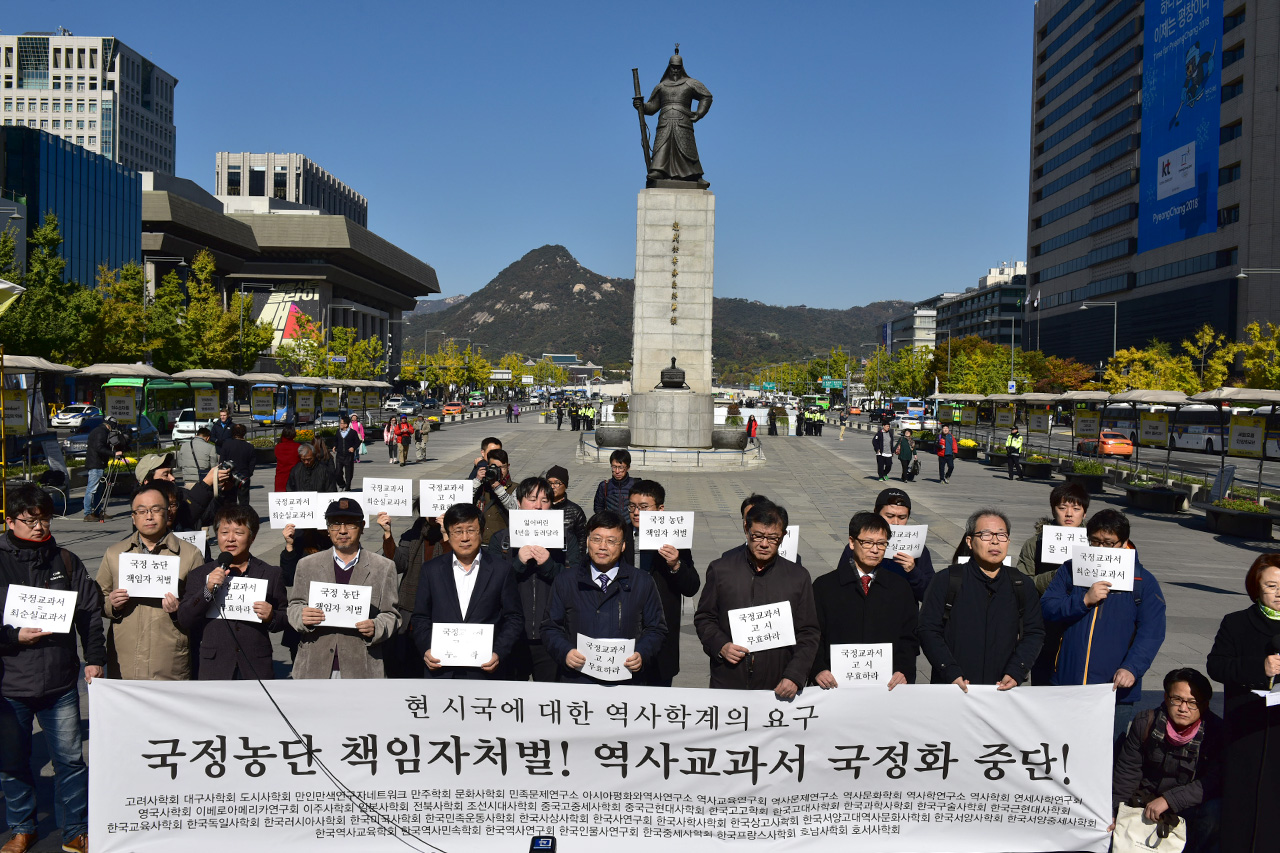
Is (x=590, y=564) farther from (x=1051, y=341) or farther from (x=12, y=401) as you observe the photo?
(x=1051, y=341)

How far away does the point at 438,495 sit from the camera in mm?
8047

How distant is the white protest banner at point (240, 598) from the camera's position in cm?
555

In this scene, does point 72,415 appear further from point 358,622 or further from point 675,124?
point 358,622

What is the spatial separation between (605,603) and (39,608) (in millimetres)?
3150

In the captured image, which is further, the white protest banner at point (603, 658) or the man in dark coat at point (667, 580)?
the man in dark coat at point (667, 580)

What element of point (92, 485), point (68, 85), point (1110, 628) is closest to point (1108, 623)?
point (1110, 628)

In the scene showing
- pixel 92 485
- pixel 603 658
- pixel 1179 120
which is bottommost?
pixel 92 485

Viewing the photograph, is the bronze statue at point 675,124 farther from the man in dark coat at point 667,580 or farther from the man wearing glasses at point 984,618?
the man wearing glasses at point 984,618

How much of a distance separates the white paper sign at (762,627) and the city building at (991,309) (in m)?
132

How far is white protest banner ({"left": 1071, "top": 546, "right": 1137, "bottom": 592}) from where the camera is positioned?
18.4 feet

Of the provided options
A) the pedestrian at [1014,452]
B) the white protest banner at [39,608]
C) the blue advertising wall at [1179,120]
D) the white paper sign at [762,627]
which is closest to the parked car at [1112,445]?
the pedestrian at [1014,452]

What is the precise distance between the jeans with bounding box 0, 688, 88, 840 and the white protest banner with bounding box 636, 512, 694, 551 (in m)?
3.59

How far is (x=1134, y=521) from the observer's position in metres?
20.5

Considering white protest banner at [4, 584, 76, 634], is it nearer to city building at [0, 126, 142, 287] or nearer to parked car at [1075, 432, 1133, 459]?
parked car at [1075, 432, 1133, 459]
